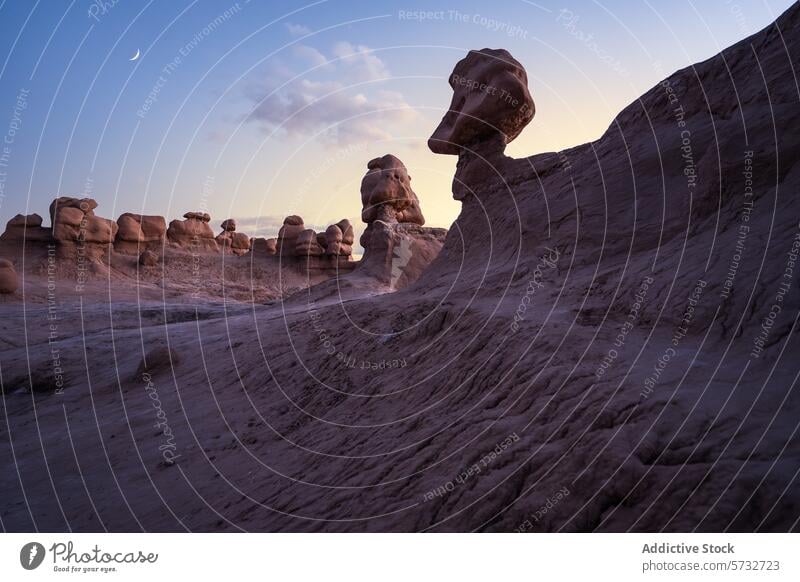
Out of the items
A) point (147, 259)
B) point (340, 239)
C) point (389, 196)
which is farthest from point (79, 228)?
point (389, 196)

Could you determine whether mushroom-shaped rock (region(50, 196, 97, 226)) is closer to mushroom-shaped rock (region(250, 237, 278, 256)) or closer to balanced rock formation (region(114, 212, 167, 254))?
balanced rock formation (region(114, 212, 167, 254))

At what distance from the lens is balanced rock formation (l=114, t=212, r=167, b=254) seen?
31.2 metres

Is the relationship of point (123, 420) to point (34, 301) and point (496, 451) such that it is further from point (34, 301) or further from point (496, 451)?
point (34, 301)

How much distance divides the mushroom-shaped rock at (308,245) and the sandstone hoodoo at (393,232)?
39.7 ft

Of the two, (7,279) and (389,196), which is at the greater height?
(389,196)

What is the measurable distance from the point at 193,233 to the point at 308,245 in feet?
26.3

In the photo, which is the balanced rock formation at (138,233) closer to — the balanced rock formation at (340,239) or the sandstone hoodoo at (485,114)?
the balanced rock formation at (340,239)

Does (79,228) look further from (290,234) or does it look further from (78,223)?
(290,234)

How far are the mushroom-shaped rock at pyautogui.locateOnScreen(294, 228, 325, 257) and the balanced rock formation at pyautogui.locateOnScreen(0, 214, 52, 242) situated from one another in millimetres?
14482

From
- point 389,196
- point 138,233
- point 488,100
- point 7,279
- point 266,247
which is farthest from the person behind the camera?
point 266,247

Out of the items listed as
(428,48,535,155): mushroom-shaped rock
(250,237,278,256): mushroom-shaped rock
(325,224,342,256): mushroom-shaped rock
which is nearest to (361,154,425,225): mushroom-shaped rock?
(428,48,535,155): mushroom-shaped rock

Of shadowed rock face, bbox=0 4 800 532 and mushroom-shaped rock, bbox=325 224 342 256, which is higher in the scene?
mushroom-shaped rock, bbox=325 224 342 256

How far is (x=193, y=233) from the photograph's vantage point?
34562 mm

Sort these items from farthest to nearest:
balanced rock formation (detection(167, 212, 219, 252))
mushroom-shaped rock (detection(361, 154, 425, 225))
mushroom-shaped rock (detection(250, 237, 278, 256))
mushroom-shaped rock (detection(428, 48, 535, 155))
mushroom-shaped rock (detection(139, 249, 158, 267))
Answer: mushroom-shaped rock (detection(250, 237, 278, 256)) < balanced rock formation (detection(167, 212, 219, 252)) < mushroom-shaped rock (detection(139, 249, 158, 267)) < mushroom-shaped rock (detection(361, 154, 425, 225)) < mushroom-shaped rock (detection(428, 48, 535, 155))
